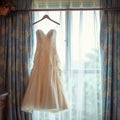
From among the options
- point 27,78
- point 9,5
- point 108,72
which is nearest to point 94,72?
point 108,72

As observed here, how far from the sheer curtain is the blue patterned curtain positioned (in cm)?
11

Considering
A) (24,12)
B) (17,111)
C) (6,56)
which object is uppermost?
(24,12)

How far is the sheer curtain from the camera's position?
11.7 ft

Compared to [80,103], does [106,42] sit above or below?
above

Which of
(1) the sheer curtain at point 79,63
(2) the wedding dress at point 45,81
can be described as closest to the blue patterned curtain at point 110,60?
(1) the sheer curtain at point 79,63

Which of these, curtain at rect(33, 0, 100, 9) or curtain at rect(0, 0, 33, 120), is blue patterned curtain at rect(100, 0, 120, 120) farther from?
curtain at rect(0, 0, 33, 120)

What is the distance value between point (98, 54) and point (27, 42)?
103 cm

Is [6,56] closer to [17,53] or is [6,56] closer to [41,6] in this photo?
[17,53]

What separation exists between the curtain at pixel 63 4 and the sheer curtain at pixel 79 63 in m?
0.10

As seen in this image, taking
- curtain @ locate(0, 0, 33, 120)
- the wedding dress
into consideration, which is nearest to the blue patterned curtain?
the wedding dress

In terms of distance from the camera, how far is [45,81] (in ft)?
10.8

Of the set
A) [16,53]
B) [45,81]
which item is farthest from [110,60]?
[16,53]

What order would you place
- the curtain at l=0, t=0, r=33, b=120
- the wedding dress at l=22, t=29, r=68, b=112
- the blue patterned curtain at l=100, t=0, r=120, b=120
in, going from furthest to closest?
the curtain at l=0, t=0, r=33, b=120
the blue patterned curtain at l=100, t=0, r=120, b=120
the wedding dress at l=22, t=29, r=68, b=112

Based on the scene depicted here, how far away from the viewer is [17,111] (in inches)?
139
